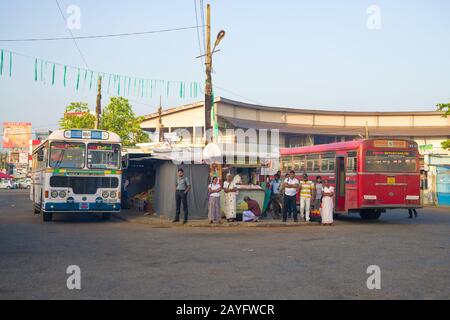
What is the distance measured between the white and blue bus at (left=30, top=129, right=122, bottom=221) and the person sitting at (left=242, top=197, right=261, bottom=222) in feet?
15.7

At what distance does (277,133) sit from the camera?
49000mm

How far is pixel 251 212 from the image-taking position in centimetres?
1983

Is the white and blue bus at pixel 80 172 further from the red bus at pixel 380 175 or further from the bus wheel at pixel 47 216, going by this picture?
the red bus at pixel 380 175

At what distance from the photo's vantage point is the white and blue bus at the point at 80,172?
62.9 feet

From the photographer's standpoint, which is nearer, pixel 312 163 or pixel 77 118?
pixel 312 163

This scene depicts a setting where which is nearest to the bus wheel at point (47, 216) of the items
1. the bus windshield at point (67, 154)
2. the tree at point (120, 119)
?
the bus windshield at point (67, 154)

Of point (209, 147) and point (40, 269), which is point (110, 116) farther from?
point (40, 269)

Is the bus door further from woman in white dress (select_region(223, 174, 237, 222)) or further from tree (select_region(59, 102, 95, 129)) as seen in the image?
tree (select_region(59, 102, 95, 129))

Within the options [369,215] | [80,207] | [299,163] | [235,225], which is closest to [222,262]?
[235,225]

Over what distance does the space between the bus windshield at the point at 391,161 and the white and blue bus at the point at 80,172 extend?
377 inches

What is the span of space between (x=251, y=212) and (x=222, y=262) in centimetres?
942

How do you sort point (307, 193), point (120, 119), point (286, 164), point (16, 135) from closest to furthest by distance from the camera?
point (307, 193) < point (286, 164) < point (120, 119) < point (16, 135)

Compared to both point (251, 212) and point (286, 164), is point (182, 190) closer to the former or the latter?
point (251, 212)
